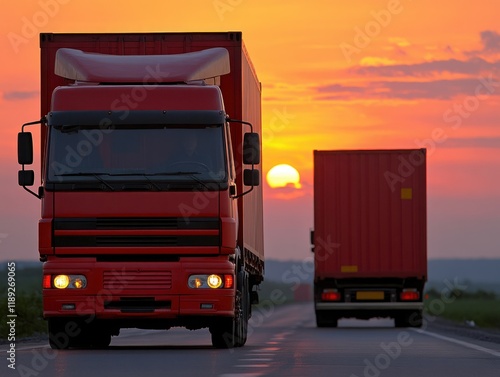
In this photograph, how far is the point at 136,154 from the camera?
62.8 ft

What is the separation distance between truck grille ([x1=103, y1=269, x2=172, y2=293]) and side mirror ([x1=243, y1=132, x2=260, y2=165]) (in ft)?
6.26

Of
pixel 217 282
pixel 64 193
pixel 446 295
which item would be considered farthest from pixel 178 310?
pixel 446 295

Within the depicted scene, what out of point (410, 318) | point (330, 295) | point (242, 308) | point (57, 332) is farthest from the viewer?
A: point (410, 318)

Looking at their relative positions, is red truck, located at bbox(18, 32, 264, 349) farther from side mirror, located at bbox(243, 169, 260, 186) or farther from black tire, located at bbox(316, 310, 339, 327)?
black tire, located at bbox(316, 310, 339, 327)

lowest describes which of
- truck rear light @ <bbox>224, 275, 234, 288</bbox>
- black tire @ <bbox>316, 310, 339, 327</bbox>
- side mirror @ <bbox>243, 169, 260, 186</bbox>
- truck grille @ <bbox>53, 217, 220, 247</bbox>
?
black tire @ <bbox>316, 310, 339, 327</bbox>

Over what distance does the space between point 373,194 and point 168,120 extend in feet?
56.2

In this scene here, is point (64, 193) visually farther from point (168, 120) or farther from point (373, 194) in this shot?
point (373, 194)

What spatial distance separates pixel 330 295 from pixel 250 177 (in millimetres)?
16792

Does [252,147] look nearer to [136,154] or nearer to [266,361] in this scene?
[136,154]

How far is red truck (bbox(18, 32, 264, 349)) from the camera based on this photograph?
19.0m

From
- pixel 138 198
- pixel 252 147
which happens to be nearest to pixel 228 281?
pixel 138 198

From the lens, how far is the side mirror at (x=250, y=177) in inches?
784

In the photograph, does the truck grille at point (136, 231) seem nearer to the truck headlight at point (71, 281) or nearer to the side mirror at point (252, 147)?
the truck headlight at point (71, 281)

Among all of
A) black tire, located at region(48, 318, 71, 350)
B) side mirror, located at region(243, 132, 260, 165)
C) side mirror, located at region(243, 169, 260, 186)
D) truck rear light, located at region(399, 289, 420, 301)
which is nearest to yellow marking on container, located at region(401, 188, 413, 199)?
truck rear light, located at region(399, 289, 420, 301)
